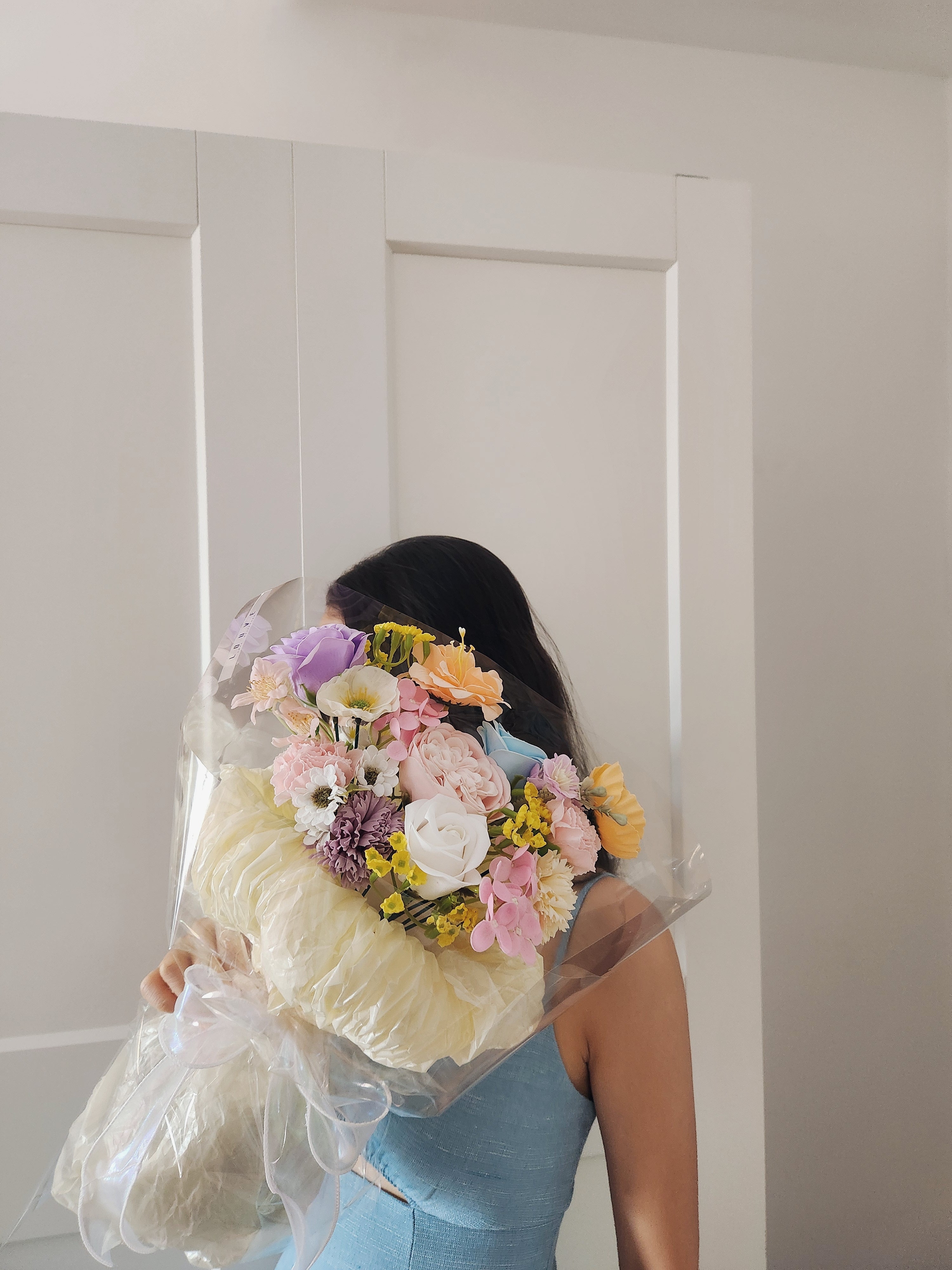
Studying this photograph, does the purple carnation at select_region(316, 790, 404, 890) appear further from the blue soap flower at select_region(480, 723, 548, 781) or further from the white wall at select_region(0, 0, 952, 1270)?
the white wall at select_region(0, 0, 952, 1270)

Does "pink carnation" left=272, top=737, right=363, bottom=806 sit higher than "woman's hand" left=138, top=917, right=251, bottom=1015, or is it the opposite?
"pink carnation" left=272, top=737, right=363, bottom=806

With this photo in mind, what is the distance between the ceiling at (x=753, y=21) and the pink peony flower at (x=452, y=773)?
4.90ft

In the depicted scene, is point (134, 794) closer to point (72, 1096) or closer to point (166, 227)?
point (72, 1096)

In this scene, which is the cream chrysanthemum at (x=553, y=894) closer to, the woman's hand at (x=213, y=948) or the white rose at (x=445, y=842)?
the white rose at (x=445, y=842)

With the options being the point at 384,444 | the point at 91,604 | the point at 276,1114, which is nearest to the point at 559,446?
the point at 384,444

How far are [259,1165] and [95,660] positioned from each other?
0.58 metres

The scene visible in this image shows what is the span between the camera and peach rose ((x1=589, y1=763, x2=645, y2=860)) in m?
0.61

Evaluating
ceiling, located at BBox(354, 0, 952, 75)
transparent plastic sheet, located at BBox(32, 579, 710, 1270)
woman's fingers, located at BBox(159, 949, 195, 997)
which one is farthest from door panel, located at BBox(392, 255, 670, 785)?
ceiling, located at BBox(354, 0, 952, 75)

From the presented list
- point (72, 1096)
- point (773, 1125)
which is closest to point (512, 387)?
point (72, 1096)

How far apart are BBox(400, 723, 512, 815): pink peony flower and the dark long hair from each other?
0.30 meters

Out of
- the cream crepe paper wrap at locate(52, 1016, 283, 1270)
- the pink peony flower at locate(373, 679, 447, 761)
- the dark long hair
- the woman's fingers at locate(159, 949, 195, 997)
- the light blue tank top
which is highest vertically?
the dark long hair

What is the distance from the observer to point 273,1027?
0.56 meters

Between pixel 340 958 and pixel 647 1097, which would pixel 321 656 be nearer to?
pixel 340 958

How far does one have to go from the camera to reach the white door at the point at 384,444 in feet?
3.17
